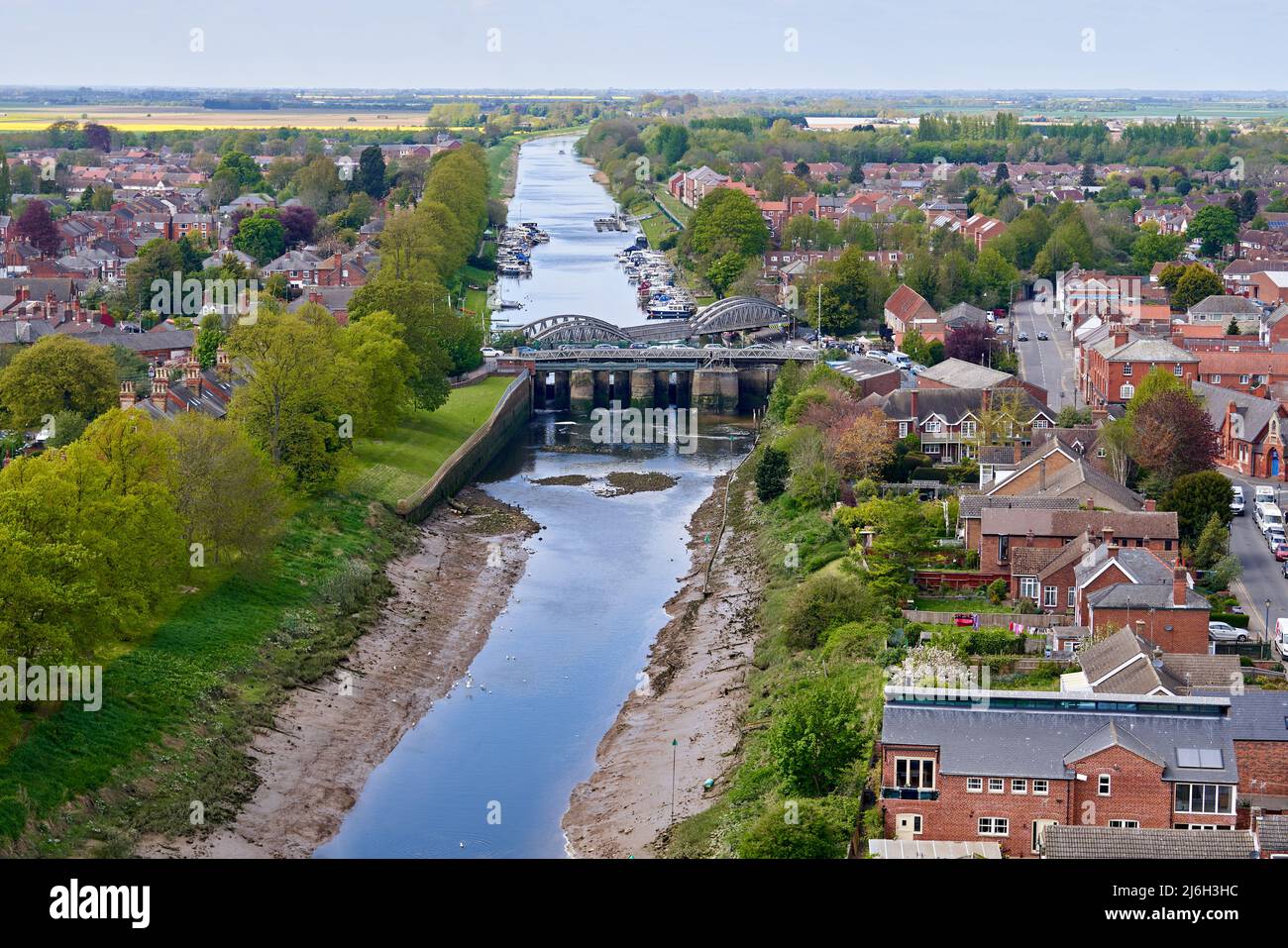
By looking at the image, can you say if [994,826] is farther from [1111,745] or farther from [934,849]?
[1111,745]

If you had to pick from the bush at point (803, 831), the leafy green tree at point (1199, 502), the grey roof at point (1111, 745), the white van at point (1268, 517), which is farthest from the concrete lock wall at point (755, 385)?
the grey roof at point (1111, 745)

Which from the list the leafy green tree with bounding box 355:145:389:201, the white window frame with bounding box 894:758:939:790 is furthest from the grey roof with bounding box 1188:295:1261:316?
the leafy green tree with bounding box 355:145:389:201

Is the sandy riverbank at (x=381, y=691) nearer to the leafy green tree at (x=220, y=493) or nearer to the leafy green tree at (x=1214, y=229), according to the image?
the leafy green tree at (x=220, y=493)

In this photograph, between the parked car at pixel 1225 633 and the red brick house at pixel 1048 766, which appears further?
the parked car at pixel 1225 633
